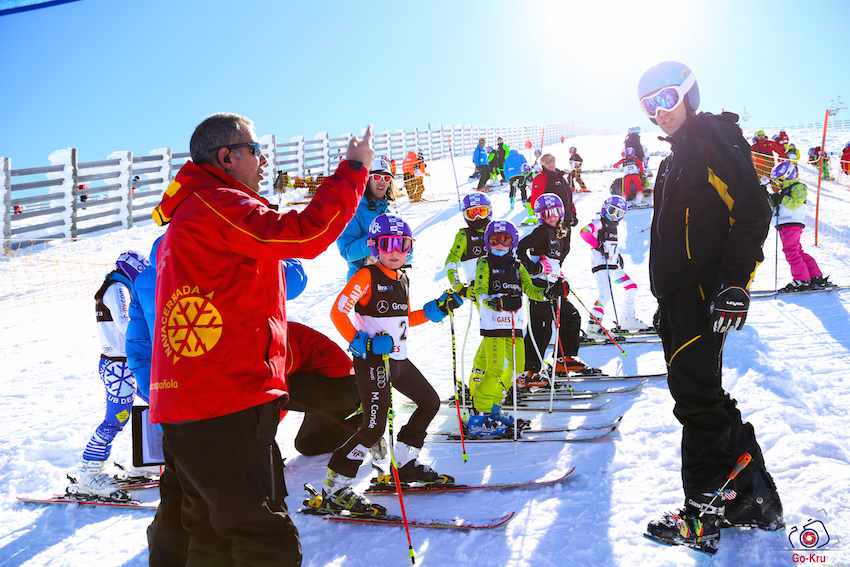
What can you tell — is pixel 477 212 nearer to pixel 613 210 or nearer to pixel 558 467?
pixel 613 210

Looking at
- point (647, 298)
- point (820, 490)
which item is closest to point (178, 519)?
point (820, 490)

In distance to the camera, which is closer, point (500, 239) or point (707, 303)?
point (707, 303)

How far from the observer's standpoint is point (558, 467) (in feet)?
13.0

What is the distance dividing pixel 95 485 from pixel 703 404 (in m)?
4.02

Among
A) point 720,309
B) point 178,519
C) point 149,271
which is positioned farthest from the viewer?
point 149,271

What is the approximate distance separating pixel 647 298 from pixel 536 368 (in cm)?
459

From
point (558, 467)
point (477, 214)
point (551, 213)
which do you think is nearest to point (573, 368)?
point (551, 213)

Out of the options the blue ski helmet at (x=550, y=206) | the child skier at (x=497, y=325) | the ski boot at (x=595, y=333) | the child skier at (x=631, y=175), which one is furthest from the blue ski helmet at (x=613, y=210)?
the child skier at (x=631, y=175)

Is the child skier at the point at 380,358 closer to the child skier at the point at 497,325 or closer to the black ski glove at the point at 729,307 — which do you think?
the child skier at the point at 497,325

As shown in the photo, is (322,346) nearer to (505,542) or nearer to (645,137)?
(505,542)

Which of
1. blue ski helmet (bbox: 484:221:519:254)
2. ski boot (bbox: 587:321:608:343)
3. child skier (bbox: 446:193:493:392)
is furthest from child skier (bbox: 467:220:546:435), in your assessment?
A: ski boot (bbox: 587:321:608:343)

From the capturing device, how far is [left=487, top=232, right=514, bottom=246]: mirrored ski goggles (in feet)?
15.8

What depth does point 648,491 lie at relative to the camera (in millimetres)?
3506

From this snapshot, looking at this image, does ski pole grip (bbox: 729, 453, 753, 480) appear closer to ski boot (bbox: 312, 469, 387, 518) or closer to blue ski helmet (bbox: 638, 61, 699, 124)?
blue ski helmet (bbox: 638, 61, 699, 124)
